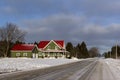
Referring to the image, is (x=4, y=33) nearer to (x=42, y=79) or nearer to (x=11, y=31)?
(x=11, y=31)

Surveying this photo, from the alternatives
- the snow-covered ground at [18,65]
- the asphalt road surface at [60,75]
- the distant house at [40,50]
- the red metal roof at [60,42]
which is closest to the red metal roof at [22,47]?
the distant house at [40,50]

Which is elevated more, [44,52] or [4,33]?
[4,33]

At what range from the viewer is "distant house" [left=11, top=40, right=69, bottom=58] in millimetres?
104500

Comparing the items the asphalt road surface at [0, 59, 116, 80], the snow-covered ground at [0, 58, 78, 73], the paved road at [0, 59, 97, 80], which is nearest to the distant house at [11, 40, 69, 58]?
the snow-covered ground at [0, 58, 78, 73]

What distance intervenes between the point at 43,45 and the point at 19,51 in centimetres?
1161

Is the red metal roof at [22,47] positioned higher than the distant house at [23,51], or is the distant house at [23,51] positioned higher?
the red metal roof at [22,47]

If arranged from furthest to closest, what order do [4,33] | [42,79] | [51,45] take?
[51,45] → [4,33] → [42,79]

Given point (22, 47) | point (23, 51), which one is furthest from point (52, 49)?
point (22, 47)

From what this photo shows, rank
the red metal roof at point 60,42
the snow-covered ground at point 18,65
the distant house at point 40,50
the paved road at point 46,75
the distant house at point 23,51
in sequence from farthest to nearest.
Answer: the red metal roof at point 60,42 < the distant house at point 40,50 < the distant house at point 23,51 < the snow-covered ground at point 18,65 < the paved road at point 46,75

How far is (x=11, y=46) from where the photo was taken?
108438 mm

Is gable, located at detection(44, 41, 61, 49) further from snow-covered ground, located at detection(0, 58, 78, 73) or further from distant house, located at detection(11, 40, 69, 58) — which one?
snow-covered ground, located at detection(0, 58, 78, 73)

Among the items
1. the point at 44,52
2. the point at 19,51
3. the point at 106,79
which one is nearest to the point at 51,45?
the point at 44,52

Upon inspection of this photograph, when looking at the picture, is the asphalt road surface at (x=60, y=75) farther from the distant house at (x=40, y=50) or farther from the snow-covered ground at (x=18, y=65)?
the distant house at (x=40, y=50)

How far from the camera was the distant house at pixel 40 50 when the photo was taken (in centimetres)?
10450
